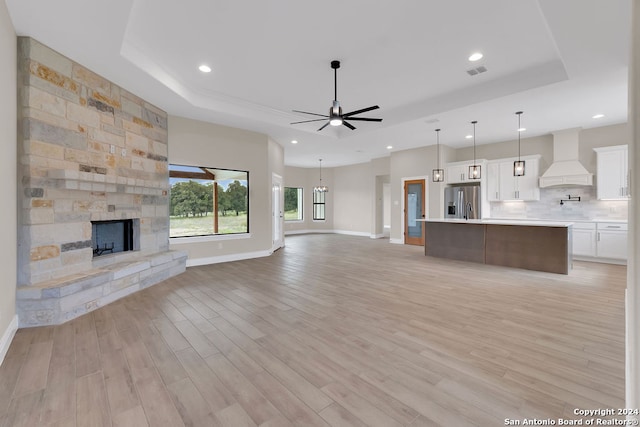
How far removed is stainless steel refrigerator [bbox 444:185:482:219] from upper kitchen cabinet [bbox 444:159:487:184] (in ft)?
0.65

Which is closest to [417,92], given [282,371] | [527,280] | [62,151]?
[527,280]

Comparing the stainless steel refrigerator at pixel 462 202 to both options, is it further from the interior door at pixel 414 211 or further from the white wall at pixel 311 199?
the white wall at pixel 311 199

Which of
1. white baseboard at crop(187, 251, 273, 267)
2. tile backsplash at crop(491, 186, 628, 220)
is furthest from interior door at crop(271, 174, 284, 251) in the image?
tile backsplash at crop(491, 186, 628, 220)

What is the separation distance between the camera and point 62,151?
3.44 meters

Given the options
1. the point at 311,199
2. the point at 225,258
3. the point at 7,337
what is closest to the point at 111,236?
the point at 7,337

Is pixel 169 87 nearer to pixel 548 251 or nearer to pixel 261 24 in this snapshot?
pixel 261 24

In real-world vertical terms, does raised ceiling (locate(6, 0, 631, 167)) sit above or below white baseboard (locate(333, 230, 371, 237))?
above

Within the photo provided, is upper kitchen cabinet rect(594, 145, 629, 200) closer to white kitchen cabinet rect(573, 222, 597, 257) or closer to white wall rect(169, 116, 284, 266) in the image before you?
white kitchen cabinet rect(573, 222, 597, 257)

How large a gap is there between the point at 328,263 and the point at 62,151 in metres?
4.63

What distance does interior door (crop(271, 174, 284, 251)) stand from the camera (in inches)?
318

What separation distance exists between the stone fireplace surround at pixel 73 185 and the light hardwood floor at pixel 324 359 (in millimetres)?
352

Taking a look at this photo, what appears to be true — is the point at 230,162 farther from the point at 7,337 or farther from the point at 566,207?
the point at 566,207

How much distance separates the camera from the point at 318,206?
43.0ft

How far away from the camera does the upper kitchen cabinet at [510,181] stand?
7109mm
